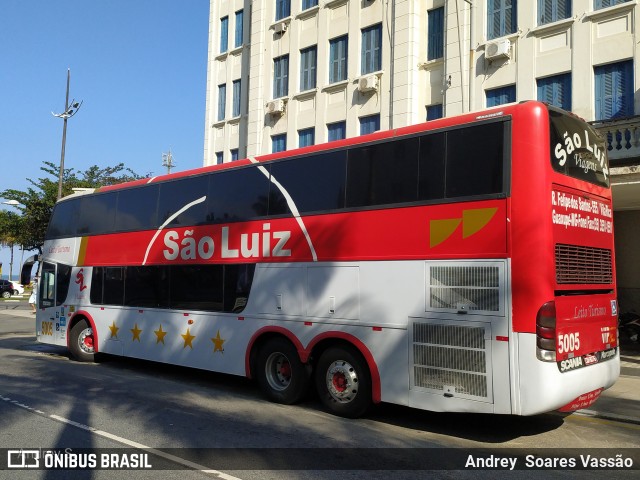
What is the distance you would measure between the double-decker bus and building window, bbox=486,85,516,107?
9876mm

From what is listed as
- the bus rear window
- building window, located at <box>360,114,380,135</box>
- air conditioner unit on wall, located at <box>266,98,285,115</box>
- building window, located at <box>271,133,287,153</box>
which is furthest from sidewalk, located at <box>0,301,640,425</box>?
air conditioner unit on wall, located at <box>266,98,285,115</box>

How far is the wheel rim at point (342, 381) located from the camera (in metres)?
8.00

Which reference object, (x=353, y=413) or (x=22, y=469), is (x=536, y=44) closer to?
(x=353, y=413)

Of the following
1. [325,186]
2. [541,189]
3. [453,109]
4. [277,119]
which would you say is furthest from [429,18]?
[541,189]

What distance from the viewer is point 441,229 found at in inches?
285

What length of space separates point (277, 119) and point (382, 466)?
65.1 ft

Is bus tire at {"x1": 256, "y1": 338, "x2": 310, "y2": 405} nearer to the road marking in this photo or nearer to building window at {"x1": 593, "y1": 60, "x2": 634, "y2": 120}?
the road marking

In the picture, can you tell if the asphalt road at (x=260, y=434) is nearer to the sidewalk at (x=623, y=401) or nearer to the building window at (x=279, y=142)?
the sidewalk at (x=623, y=401)

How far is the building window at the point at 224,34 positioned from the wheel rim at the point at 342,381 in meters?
22.9

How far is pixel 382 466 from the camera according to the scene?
5883 mm

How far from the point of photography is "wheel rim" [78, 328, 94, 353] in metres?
13.1

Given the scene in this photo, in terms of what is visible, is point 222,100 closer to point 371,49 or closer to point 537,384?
point 371,49

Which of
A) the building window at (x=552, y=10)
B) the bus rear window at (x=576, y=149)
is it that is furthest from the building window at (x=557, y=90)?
the bus rear window at (x=576, y=149)

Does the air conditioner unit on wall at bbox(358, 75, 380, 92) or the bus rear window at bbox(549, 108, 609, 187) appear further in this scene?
the air conditioner unit on wall at bbox(358, 75, 380, 92)
